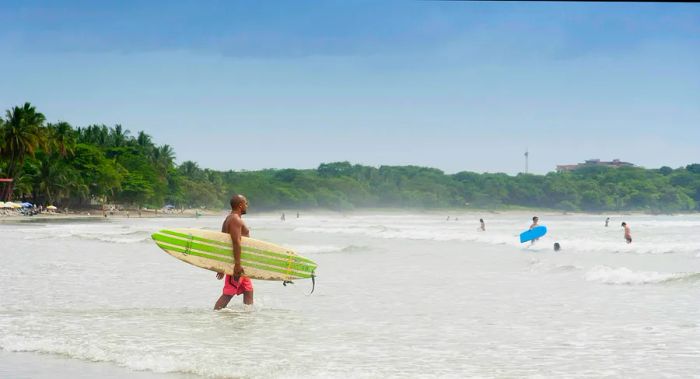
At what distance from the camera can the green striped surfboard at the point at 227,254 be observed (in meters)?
10.1

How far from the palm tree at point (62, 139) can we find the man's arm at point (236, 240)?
79290mm

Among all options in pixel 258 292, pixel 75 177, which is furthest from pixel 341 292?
pixel 75 177

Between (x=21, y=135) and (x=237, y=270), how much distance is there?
70.3m

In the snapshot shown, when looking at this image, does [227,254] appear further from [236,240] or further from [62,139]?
[62,139]

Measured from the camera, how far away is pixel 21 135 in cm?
7312

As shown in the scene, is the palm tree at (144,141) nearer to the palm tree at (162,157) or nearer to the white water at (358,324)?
the palm tree at (162,157)

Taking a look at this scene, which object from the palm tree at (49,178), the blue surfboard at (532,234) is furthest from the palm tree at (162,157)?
the blue surfboard at (532,234)

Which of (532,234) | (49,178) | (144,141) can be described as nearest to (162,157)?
(144,141)

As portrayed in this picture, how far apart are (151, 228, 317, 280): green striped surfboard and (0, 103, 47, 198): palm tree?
68.8 meters

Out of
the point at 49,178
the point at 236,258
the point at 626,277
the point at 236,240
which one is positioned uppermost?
the point at 49,178

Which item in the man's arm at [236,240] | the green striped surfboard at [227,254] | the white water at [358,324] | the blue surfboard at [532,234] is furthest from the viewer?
the blue surfboard at [532,234]

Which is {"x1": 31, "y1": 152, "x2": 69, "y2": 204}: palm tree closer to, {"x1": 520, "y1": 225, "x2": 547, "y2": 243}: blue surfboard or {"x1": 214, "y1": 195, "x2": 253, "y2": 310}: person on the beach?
{"x1": 520, "y1": 225, "x2": 547, "y2": 243}: blue surfboard

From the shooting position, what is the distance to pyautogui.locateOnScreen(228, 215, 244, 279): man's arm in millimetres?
9609

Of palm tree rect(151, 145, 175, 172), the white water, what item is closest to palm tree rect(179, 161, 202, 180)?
palm tree rect(151, 145, 175, 172)
